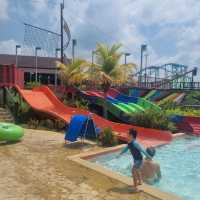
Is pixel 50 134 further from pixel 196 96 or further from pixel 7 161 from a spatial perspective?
pixel 196 96

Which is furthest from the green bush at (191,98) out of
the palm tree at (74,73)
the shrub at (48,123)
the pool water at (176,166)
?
the shrub at (48,123)

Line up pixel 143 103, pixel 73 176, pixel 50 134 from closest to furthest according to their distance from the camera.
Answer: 1. pixel 73 176
2. pixel 50 134
3. pixel 143 103

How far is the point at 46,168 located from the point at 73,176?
0.95 m

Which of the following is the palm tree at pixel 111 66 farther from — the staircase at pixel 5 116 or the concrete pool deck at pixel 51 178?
the concrete pool deck at pixel 51 178

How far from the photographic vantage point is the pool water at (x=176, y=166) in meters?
8.40

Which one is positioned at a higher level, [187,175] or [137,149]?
[137,149]

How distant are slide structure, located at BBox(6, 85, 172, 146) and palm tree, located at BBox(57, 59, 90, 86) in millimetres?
2643

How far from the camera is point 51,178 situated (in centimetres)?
774

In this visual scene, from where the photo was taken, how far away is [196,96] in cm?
2788

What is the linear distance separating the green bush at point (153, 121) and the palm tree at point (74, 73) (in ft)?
21.9

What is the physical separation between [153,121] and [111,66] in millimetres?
5456

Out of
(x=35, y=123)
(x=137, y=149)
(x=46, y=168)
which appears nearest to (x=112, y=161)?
(x=46, y=168)

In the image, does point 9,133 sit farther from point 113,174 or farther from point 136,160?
point 136,160

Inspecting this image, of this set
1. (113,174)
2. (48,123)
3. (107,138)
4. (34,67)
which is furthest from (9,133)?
(34,67)
